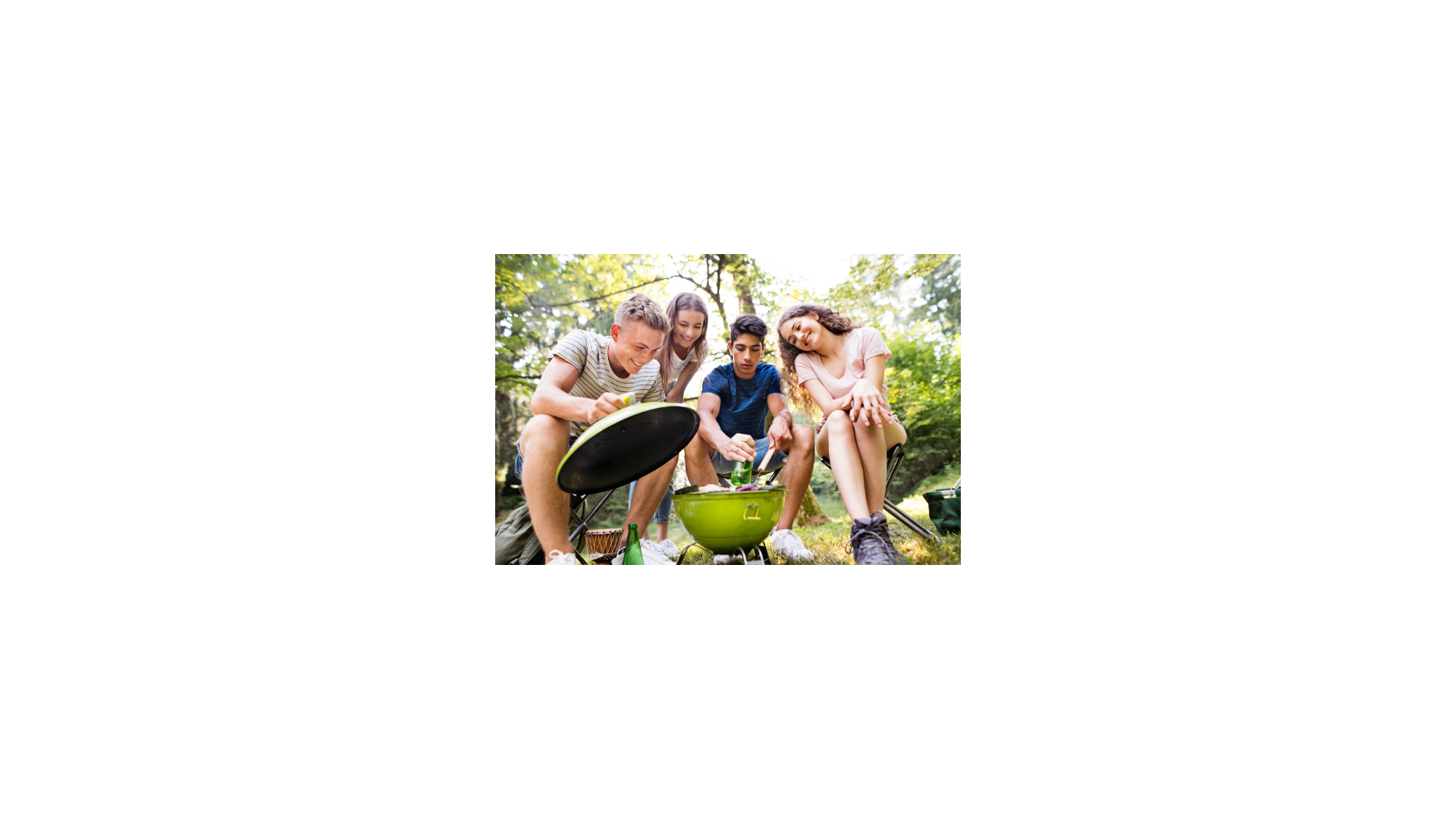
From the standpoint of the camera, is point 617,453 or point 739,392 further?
point 739,392

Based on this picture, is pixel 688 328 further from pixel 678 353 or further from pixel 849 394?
pixel 849 394

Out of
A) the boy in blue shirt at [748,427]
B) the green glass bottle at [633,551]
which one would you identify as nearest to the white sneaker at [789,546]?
the boy in blue shirt at [748,427]

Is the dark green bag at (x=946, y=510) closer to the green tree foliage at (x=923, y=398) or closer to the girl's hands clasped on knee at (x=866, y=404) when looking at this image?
the green tree foliage at (x=923, y=398)

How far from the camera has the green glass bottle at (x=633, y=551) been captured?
354 cm

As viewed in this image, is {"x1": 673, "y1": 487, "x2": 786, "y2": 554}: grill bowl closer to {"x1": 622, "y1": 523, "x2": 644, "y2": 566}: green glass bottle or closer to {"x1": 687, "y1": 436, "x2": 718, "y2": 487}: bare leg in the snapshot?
{"x1": 687, "y1": 436, "x2": 718, "y2": 487}: bare leg

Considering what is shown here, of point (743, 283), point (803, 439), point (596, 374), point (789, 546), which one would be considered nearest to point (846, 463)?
point (803, 439)

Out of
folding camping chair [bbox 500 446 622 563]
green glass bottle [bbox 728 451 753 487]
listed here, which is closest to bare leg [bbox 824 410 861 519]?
green glass bottle [bbox 728 451 753 487]

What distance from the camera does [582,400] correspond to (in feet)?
11.7

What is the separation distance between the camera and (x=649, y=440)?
357 centimetres

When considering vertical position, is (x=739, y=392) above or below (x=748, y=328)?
below

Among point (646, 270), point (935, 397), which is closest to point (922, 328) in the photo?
point (935, 397)

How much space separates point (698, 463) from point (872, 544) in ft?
2.83

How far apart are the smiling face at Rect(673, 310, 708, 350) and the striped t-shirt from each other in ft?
0.49

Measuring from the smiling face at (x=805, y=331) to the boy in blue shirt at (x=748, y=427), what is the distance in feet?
0.32
